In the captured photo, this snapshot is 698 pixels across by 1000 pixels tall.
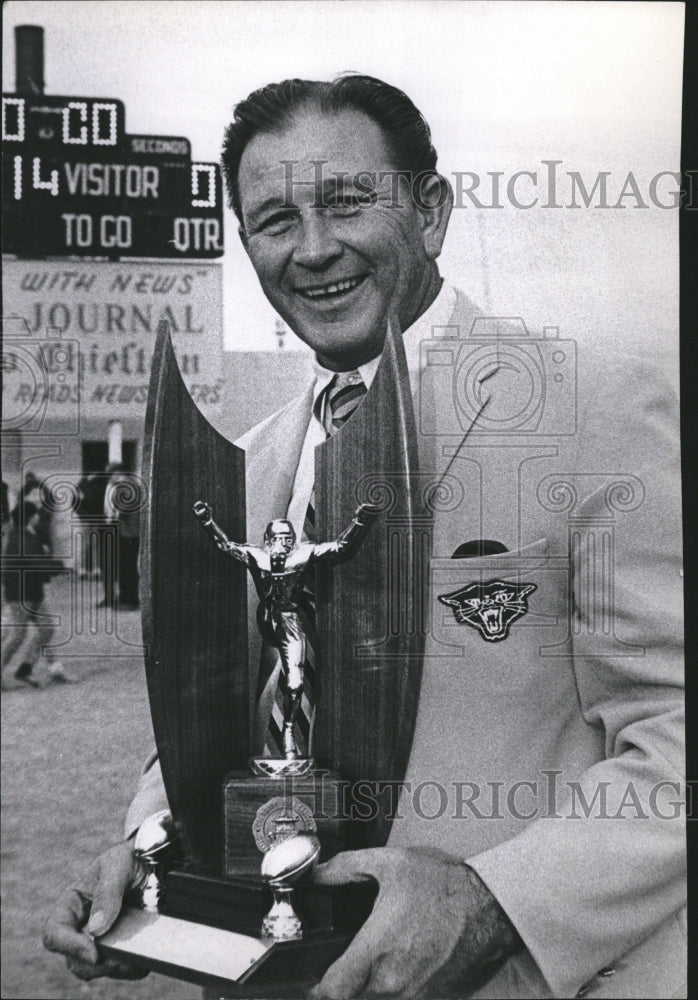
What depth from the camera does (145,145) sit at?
2.26 metres

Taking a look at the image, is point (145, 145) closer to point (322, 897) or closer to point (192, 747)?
point (192, 747)

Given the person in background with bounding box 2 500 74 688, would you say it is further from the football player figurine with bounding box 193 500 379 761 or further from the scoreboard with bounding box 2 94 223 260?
the scoreboard with bounding box 2 94 223 260

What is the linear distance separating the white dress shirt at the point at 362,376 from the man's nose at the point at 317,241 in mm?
200

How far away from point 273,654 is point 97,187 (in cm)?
98

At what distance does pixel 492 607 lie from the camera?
7.25 ft

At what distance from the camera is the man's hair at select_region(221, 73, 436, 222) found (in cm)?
222

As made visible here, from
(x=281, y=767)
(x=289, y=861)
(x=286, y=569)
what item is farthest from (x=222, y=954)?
(x=286, y=569)

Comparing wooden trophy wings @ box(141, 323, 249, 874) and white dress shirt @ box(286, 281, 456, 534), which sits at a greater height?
white dress shirt @ box(286, 281, 456, 534)

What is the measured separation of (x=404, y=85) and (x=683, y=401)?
83 cm

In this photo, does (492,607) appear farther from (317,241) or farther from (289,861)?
(317,241)

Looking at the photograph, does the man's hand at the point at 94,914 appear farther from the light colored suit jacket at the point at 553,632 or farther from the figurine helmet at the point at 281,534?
the figurine helmet at the point at 281,534

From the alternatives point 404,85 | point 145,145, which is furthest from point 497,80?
point 145,145

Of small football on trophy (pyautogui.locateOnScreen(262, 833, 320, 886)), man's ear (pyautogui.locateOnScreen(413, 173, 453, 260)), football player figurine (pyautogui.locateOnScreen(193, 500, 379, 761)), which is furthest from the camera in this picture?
man's ear (pyautogui.locateOnScreen(413, 173, 453, 260))
